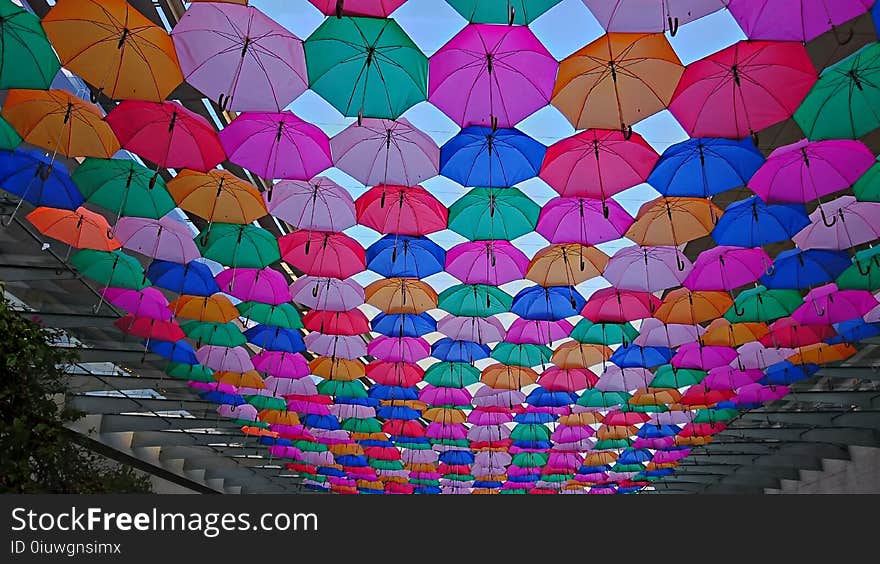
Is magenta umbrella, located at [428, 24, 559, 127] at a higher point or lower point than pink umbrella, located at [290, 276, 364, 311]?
higher

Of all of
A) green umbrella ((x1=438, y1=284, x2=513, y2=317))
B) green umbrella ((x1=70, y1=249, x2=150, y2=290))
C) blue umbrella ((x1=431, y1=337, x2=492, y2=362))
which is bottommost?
blue umbrella ((x1=431, y1=337, x2=492, y2=362))

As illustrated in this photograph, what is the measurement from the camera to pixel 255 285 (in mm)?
11133

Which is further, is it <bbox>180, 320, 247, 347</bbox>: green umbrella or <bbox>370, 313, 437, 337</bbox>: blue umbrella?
<bbox>180, 320, 247, 347</bbox>: green umbrella

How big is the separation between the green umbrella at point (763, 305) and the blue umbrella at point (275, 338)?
8.01 m

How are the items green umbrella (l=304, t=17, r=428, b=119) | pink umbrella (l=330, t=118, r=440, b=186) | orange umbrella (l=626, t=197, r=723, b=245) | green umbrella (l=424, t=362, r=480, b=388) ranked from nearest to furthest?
green umbrella (l=304, t=17, r=428, b=119), pink umbrella (l=330, t=118, r=440, b=186), orange umbrella (l=626, t=197, r=723, b=245), green umbrella (l=424, t=362, r=480, b=388)

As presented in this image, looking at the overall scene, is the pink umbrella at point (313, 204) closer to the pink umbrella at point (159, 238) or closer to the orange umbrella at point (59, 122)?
the pink umbrella at point (159, 238)

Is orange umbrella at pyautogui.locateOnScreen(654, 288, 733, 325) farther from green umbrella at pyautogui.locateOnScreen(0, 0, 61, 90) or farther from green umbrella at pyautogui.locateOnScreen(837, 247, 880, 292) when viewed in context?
green umbrella at pyautogui.locateOnScreen(0, 0, 61, 90)

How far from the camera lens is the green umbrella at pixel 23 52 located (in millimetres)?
6480

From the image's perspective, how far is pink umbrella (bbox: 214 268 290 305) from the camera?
11.0 m

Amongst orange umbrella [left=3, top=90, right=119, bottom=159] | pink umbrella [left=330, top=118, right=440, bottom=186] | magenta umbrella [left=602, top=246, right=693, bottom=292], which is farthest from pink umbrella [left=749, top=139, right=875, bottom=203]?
orange umbrella [left=3, top=90, right=119, bottom=159]

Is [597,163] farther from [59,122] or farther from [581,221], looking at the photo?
[59,122]

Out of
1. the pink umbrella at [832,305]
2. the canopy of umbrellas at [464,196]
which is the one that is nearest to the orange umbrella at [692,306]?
the canopy of umbrellas at [464,196]

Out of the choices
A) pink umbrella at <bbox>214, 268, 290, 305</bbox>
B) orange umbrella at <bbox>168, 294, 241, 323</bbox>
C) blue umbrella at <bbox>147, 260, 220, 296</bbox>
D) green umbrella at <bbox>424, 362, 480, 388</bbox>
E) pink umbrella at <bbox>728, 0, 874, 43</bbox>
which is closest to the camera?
pink umbrella at <bbox>728, 0, 874, 43</bbox>

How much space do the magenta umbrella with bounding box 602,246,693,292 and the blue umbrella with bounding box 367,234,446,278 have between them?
266 centimetres
